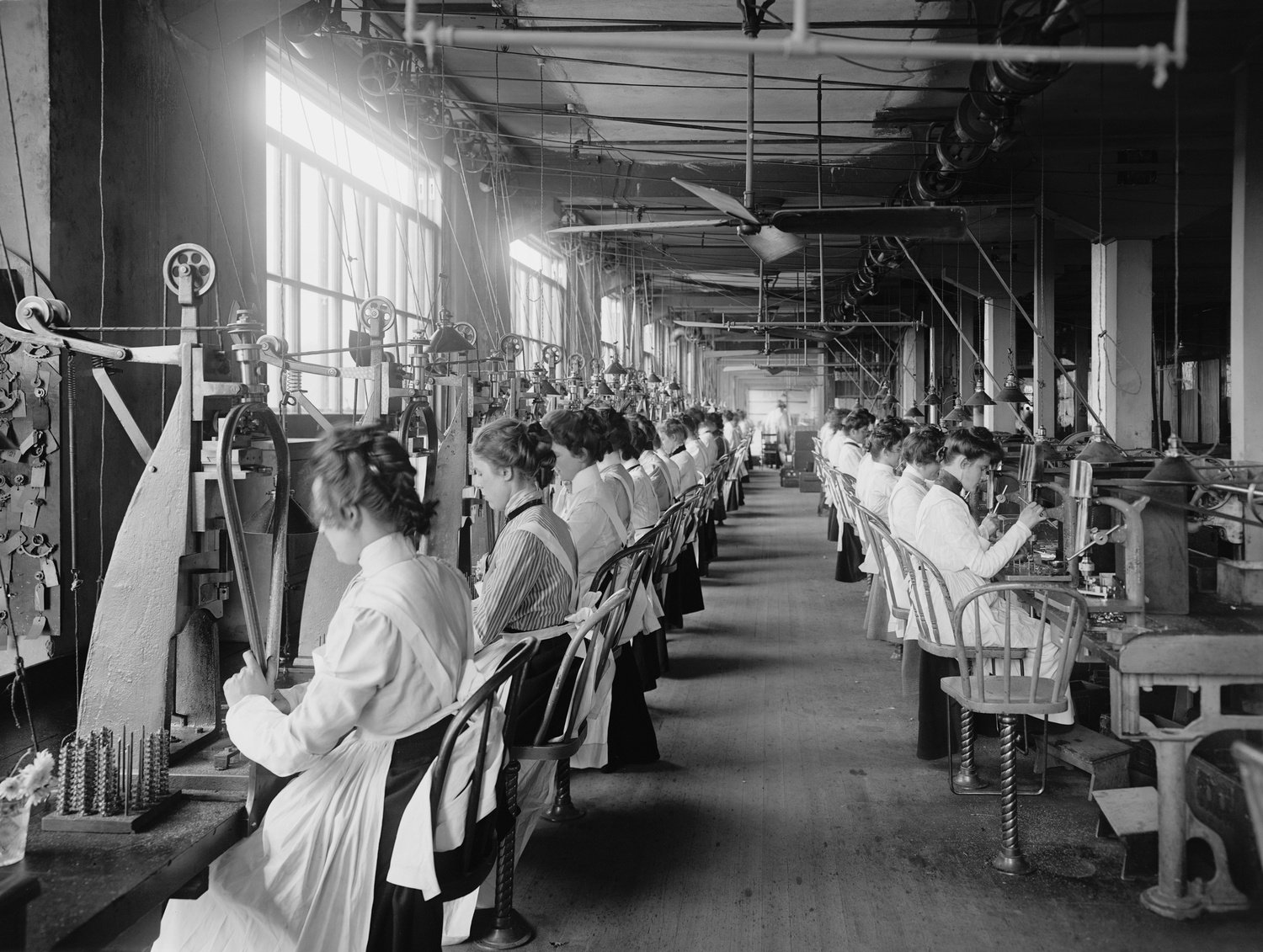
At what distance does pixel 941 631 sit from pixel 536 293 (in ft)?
26.7

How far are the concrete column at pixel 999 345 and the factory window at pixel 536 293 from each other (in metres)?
5.07

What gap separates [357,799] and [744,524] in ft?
35.5

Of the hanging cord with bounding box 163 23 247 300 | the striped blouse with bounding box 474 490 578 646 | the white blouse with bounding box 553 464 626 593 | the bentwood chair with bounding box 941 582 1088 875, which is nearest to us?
A: the striped blouse with bounding box 474 490 578 646

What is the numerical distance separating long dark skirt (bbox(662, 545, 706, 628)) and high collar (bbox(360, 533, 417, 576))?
4052 mm

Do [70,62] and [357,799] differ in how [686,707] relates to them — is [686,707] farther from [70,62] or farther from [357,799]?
[70,62]

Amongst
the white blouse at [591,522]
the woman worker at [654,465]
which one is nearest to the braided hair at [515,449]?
the white blouse at [591,522]

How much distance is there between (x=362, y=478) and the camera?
194cm

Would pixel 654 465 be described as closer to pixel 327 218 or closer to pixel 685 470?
pixel 685 470

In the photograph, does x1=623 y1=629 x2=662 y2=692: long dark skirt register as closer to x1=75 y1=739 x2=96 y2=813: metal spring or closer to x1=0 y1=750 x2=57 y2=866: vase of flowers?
x1=75 y1=739 x2=96 y2=813: metal spring

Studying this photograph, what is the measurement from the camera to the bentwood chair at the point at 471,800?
1877 millimetres

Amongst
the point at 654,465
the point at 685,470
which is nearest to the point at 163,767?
the point at 654,465

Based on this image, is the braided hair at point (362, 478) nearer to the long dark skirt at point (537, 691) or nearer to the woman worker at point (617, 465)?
the long dark skirt at point (537, 691)

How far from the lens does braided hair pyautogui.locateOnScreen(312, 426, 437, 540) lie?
193 cm

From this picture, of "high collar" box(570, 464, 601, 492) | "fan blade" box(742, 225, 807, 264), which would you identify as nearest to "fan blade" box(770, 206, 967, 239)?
"fan blade" box(742, 225, 807, 264)
